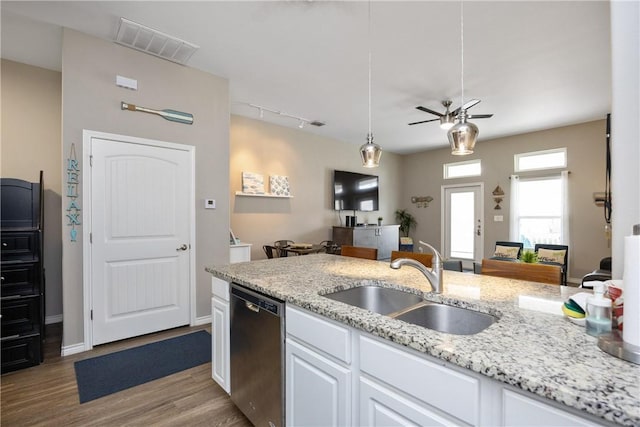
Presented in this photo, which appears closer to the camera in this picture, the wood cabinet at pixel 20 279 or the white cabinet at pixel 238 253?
the wood cabinet at pixel 20 279

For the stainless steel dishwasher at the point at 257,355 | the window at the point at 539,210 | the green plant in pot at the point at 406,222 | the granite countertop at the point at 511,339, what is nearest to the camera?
the granite countertop at the point at 511,339

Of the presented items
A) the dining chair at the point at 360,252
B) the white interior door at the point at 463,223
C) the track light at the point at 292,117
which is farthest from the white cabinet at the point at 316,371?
the white interior door at the point at 463,223

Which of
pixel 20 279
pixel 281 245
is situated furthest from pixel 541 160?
pixel 20 279

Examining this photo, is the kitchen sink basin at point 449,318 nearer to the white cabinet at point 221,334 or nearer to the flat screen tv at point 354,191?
the white cabinet at point 221,334

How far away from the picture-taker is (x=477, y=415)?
0.81m

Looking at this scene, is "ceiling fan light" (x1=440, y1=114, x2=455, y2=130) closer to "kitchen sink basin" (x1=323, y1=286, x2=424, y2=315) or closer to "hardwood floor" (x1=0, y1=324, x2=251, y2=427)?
"kitchen sink basin" (x1=323, y1=286, x2=424, y2=315)

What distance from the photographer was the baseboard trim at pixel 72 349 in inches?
105

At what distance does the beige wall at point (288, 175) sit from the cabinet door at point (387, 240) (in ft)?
2.13

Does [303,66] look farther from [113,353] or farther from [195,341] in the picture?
[113,353]

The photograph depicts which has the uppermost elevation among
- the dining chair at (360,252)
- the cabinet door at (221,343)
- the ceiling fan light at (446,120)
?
the ceiling fan light at (446,120)

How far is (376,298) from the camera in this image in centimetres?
175

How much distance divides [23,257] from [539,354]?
348cm

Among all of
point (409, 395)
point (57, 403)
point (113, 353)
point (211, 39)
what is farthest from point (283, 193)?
point (409, 395)

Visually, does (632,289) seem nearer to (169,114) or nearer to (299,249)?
(169,114)
